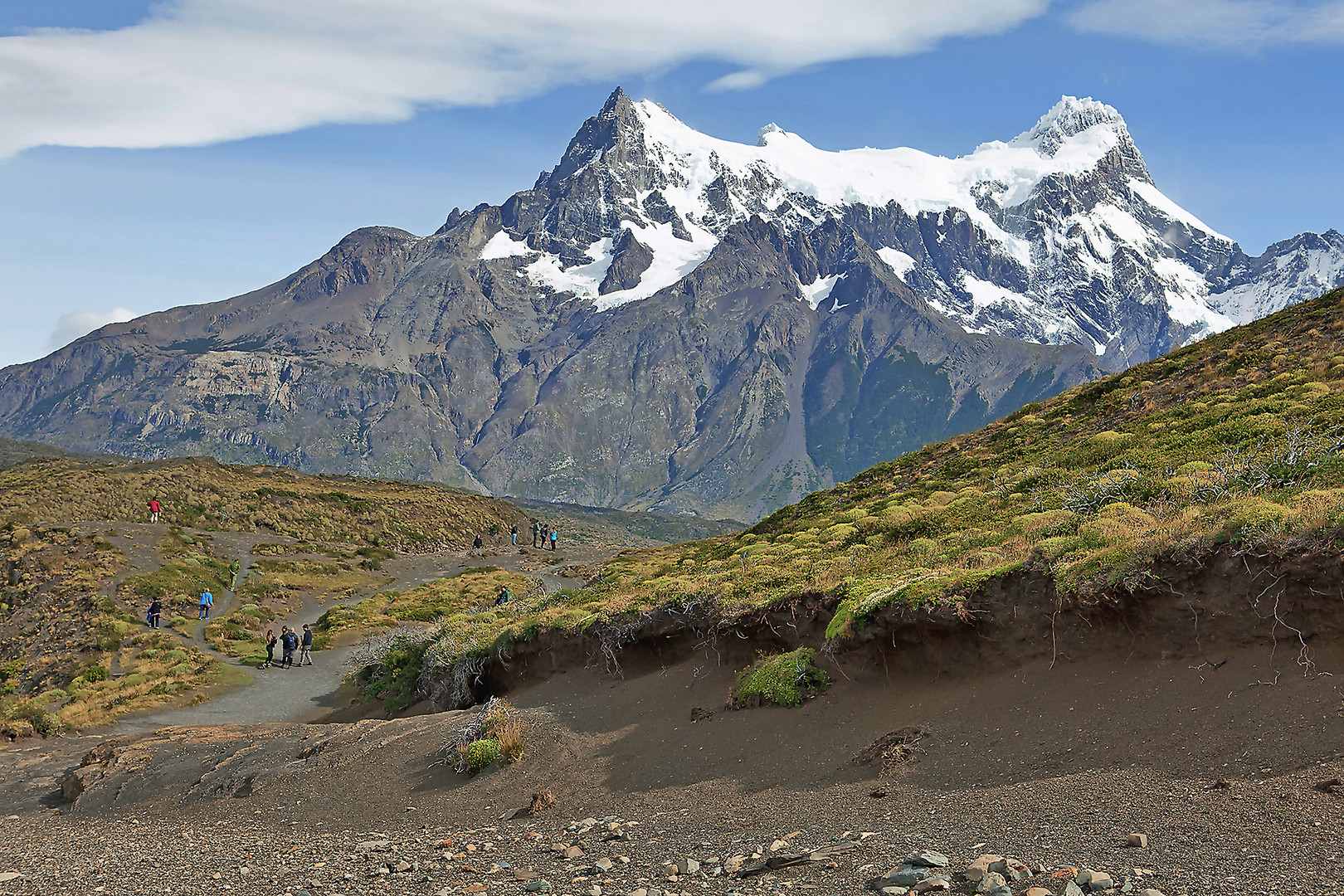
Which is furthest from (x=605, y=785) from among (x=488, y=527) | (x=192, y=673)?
(x=488, y=527)

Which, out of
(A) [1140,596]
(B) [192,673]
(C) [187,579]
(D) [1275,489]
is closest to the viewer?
(A) [1140,596]

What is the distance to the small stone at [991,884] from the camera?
28.9 feet

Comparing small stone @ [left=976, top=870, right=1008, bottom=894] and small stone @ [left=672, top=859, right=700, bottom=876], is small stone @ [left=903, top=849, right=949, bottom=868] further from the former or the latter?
small stone @ [left=672, top=859, right=700, bottom=876]

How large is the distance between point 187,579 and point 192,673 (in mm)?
22329

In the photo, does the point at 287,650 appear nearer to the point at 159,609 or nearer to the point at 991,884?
the point at 159,609

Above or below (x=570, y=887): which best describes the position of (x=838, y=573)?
above

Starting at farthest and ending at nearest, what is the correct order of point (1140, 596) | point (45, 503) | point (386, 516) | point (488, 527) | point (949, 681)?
point (488, 527)
point (386, 516)
point (45, 503)
point (949, 681)
point (1140, 596)

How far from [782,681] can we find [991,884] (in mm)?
7497

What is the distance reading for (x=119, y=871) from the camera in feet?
49.1

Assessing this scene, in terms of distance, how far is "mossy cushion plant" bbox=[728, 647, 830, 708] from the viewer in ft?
52.4

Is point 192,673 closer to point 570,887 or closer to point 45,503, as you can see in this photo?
point 570,887

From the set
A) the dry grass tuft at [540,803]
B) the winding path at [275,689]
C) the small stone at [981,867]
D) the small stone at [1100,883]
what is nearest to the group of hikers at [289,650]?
the winding path at [275,689]

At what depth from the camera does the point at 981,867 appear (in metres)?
9.23

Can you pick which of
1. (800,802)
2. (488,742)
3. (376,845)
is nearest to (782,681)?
(800,802)
